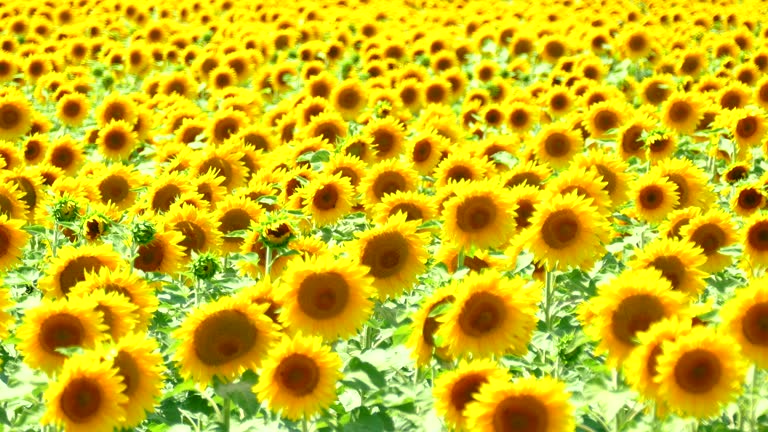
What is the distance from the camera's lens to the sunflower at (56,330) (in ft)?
12.5

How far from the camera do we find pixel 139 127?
879 centimetres

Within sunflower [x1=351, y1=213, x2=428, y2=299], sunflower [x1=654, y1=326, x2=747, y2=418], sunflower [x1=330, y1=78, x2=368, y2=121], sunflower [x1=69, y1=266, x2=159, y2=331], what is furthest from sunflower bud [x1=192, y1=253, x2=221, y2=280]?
sunflower [x1=330, y1=78, x2=368, y2=121]

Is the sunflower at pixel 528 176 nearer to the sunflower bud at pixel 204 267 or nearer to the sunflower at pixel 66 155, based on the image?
the sunflower bud at pixel 204 267

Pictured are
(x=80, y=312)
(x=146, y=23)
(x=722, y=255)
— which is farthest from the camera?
(x=146, y=23)

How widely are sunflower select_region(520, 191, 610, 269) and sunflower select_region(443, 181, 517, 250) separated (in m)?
0.16

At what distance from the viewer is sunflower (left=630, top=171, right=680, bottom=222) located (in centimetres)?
582

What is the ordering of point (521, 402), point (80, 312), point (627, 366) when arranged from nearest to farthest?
1. point (521, 402)
2. point (627, 366)
3. point (80, 312)

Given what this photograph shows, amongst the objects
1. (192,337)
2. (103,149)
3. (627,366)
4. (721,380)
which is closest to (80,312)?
(192,337)

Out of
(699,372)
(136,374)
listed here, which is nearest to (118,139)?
(136,374)

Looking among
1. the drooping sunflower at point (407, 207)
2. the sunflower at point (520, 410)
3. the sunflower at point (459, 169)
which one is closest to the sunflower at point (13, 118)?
the sunflower at point (459, 169)

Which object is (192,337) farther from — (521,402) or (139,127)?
(139,127)

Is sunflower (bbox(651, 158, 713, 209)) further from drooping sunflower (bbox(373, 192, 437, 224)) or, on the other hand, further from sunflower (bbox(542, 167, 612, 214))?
drooping sunflower (bbox(373, 192, 437, 224))

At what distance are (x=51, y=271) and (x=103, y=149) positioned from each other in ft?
13.2

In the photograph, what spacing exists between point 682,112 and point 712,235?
3274 mm
